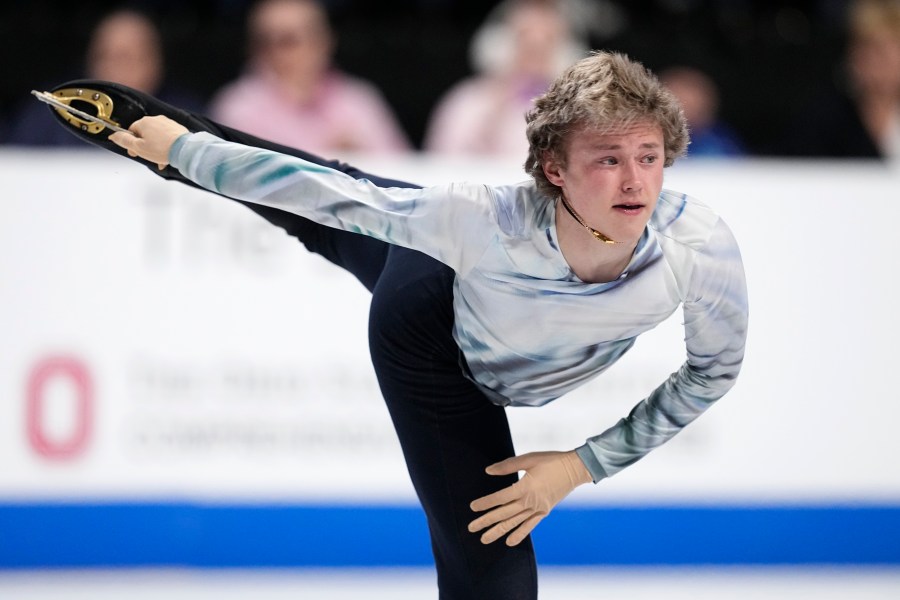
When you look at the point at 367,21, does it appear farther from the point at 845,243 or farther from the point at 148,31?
the point at 845,243

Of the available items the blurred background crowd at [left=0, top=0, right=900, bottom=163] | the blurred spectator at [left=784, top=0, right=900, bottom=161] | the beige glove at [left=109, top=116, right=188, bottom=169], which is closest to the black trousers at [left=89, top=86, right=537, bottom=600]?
the beige glove at [left=109, top=116, right=188, bottom=169]

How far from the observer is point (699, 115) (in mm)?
6008

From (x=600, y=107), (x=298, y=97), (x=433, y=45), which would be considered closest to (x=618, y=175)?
(x=600, y=107)

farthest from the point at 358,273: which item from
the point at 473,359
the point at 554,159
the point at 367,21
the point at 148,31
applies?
the point at 367,21

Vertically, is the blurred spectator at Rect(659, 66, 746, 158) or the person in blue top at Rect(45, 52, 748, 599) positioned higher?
the blurred spectator at Rect(659, 66, 746, 158)

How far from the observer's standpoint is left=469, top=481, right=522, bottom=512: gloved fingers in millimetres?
2916

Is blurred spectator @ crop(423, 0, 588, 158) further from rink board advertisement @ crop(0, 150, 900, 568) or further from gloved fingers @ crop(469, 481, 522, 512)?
gloved fingers @ crop(469, 481, 522, 512)

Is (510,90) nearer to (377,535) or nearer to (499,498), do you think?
(377,535)

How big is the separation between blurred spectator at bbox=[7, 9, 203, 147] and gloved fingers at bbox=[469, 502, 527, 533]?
338 centimetres

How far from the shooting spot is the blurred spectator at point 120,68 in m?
5.62

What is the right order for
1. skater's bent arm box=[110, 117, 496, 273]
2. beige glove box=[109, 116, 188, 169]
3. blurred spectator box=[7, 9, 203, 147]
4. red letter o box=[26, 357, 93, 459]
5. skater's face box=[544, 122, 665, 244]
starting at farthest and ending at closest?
blurred spectator box=[7, 9, 203, 147]
red letter o box=[26, 357, 93, 459]
beige glove box=[109, 116, 188, 169]
skater's bent arm box=[110, 117, 496, 273]
skater's face box=[544, 122, 665, 244]

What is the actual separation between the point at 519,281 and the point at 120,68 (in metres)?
3.58

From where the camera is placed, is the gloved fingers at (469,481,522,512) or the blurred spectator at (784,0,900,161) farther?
the blurred spectator at (784,0,900,161)

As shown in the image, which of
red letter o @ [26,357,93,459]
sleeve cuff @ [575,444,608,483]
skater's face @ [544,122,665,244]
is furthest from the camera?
red letter o @ [26,357,93,459]
